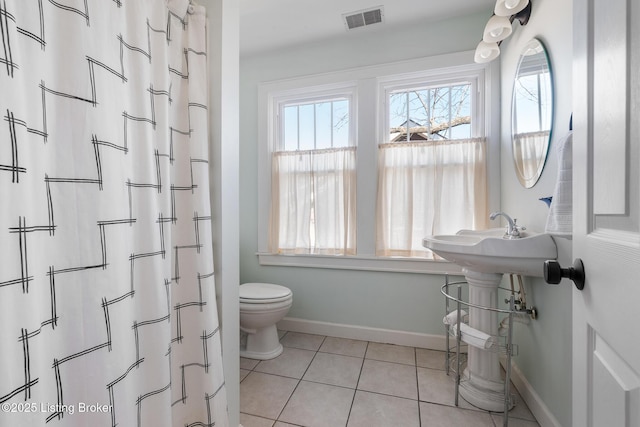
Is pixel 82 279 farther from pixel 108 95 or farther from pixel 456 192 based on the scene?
pixel 456 192

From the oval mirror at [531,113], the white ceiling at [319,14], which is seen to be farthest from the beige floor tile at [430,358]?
the white ceiling at [319,14]

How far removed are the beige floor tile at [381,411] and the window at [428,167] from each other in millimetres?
996

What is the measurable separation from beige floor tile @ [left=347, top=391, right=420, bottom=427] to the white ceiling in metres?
2.53

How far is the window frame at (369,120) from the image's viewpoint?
1991mm

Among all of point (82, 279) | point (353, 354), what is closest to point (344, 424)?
point (353, 354)

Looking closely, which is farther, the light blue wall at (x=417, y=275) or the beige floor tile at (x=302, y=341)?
the beige floor tile at (x=302, y=341)

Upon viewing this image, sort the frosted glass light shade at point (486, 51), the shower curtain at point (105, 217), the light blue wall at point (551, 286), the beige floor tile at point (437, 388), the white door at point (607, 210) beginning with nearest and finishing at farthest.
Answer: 1. the white door at point (607, 210)
2. the shower curtain at point (105, 217)
3. the light blue wall at point (551, 286)
4. the beige floor tile at point (437, 388)
5. the frosted glass light shade at point (486, 51)

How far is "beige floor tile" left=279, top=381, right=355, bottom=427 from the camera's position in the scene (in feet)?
4.49

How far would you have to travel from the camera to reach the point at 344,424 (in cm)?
134

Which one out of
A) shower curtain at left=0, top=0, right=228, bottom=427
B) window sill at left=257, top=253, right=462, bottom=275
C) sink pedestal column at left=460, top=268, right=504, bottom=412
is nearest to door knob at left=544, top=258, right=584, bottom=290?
sink pedestal column at left=460, top=268, right=504, bottom=412

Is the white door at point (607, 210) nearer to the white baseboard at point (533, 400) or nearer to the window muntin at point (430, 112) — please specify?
the white baseboard at point (533, 400)

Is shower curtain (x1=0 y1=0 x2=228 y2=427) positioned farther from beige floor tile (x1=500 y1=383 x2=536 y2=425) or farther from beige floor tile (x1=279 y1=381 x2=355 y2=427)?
beige floor tile (x1=500 y1=383 x2=536 y2=425)

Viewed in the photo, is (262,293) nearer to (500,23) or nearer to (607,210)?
(607,210)

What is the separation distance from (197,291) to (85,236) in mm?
435
